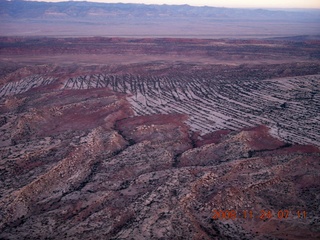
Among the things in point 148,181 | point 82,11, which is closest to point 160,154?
point 148,181

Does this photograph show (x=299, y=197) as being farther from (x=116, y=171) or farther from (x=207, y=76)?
(x=207, y=76)

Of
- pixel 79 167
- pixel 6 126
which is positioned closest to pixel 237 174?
pixel 79 167

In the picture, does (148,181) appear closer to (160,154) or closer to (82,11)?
(160,154)

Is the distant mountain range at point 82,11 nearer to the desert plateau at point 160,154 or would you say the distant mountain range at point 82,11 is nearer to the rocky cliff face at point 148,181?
the desert plateau at point 160,154

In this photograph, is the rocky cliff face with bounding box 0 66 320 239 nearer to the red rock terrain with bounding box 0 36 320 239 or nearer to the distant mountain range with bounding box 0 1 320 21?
the red rock terrain with bounding box 0 36 320 239
